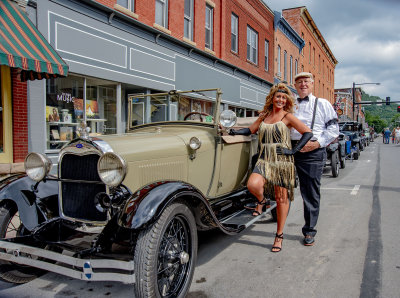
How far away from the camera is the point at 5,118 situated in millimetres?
6285

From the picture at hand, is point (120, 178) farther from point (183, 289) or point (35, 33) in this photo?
point (35, 33)

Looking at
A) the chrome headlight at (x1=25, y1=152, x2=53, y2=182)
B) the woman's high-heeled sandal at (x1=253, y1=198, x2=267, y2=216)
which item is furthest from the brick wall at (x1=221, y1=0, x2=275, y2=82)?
the chrome headlight at (x1=25, y1=152, x2=53, y2=182)

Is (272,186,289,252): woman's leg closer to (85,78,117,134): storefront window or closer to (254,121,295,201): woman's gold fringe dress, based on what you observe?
(254,121,295,201): woman's gold fringe dress

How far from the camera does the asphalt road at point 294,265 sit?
275cm

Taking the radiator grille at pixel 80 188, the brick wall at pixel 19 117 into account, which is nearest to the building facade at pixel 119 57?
the brick wall at pixel 19 117

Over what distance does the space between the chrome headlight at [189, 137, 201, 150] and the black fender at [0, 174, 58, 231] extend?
4.62ft

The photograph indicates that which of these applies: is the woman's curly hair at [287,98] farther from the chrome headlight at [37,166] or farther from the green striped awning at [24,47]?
the green striped awning at [24,47]

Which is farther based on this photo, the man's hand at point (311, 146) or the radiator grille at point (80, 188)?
the man's hand at point (311, 146)

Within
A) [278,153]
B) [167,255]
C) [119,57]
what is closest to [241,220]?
[278,153]

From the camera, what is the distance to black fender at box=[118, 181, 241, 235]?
87.0 inches

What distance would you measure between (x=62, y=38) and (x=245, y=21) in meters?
11.2

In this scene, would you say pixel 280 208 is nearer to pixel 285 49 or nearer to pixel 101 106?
pixel 101 106

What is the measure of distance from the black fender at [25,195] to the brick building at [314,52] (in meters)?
26.1

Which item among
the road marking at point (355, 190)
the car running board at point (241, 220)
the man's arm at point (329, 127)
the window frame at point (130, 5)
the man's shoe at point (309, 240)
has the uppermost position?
the window frame at point (130, 5)
